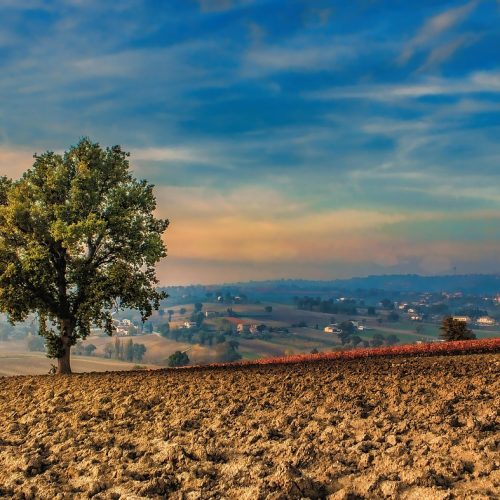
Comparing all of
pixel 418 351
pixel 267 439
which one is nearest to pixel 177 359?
pixel 418 351

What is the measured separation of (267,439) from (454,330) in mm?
39576

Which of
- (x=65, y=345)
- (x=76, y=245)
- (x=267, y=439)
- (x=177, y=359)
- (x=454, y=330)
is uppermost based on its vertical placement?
(x=76, y=245)

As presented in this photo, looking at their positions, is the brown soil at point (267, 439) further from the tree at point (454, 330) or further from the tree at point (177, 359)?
the tree at point (177, 359)

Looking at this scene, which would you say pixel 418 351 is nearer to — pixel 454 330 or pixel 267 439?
pixel 454 330

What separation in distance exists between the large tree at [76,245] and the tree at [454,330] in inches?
1156

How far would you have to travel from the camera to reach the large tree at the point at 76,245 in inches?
1271

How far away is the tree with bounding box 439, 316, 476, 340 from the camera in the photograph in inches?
1916

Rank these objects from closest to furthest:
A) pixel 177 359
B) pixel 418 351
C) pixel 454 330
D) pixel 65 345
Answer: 1. pixel 65 345
2. pixel 418 351
3. pixel 454 330
4. pixel 177 359

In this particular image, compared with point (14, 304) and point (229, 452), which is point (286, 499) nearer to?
point (229, 452)

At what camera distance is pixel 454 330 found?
161 feet

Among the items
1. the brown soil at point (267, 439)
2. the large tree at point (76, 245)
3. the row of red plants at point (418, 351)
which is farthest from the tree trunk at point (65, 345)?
the row of red plants at point (418, 351)

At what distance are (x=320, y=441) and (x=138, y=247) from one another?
22.3m

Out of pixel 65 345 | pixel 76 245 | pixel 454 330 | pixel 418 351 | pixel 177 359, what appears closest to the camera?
pixel 76 245

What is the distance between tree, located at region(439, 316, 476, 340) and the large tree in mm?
29372
